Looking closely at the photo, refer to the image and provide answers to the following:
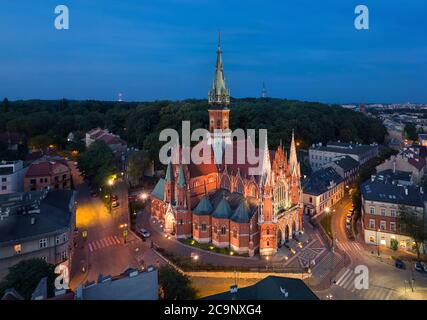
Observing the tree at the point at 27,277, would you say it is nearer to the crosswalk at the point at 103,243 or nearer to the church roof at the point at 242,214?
the crosswalk at the point at 103,243

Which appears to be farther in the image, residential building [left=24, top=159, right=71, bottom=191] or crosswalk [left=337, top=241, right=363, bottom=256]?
residential building [left=24, top=159, right=71, bottom=191]

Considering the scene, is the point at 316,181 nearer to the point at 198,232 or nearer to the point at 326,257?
the point at 326,257

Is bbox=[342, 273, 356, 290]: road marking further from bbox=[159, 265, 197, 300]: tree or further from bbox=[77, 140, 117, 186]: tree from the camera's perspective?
bbox=[77, 140, 117, 186]: tree

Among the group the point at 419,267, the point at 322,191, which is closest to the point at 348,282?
the point at 419,267

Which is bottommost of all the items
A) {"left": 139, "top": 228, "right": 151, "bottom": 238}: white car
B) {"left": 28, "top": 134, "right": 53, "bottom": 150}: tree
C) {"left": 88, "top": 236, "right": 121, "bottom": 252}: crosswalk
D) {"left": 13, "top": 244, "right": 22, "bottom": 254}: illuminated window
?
{"left": 88, "top": 236, "right": 121, "bottom": 252}: crosswalk

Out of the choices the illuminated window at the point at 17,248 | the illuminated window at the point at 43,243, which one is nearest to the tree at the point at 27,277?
the illuminated window at the point at 17,248

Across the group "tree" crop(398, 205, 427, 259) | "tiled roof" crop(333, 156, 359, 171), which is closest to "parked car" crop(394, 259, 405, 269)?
"tree" crop(398, 205, 427, 259)

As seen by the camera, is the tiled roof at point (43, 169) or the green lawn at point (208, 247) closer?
the green lawn at point (208, 247)
